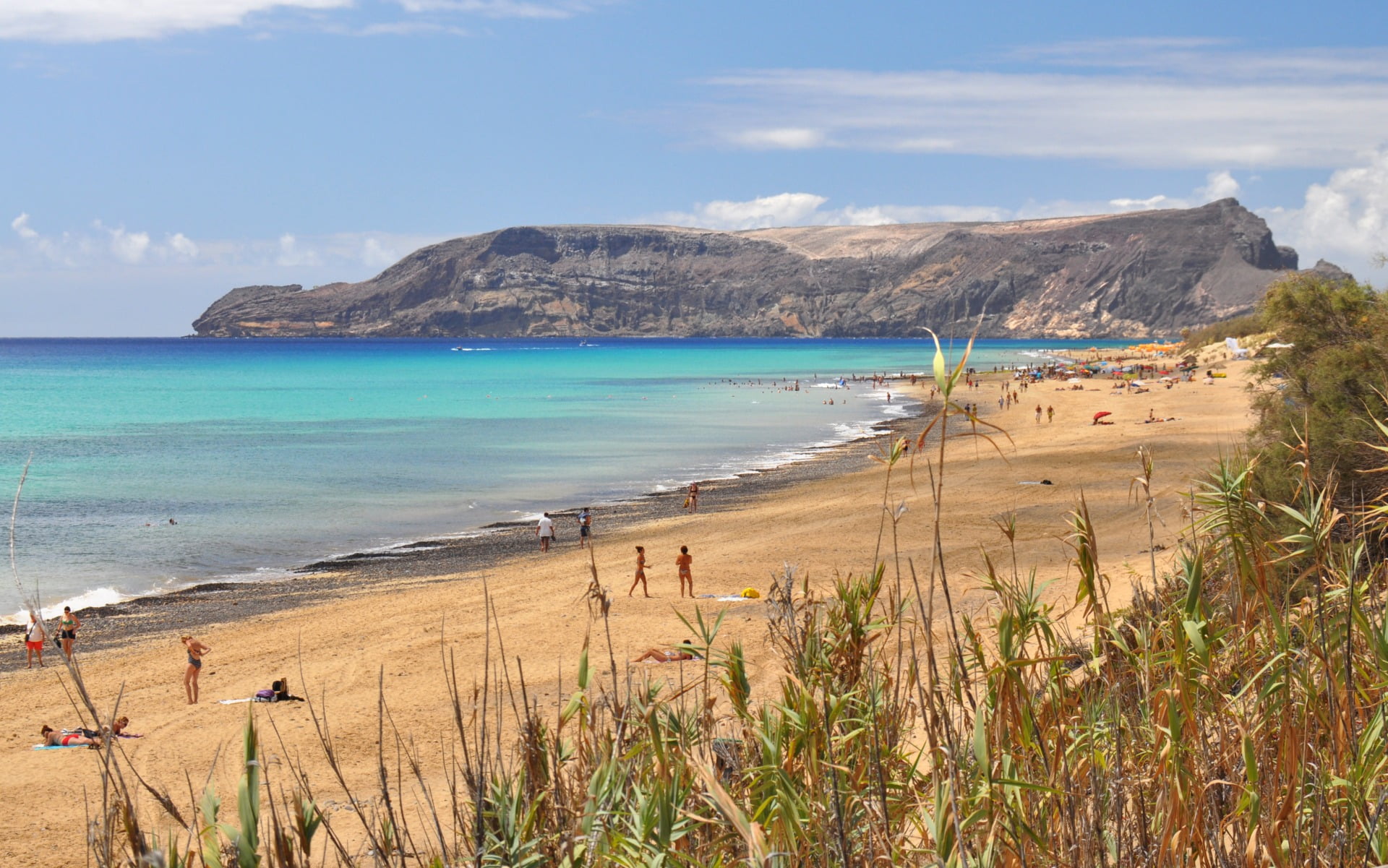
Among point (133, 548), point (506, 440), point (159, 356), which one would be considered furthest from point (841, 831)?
point (159, 356)

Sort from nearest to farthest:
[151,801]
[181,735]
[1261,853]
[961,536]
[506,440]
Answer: [1261,853]
[151,801]
[181,735]
[961,536]
[506,440]

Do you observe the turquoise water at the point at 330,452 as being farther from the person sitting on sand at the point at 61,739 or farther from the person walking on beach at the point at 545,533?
the person sitting on sand at the point at 61,739

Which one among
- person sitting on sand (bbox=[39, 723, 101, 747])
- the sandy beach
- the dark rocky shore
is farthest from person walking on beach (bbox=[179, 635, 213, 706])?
the dark rocky shore

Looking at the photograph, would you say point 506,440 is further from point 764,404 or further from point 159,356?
point 159,356

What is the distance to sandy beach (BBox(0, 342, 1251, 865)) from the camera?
945cm

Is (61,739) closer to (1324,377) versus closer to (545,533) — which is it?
→ (545,533)

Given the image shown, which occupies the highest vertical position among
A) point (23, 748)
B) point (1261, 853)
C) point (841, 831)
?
point (841, 831)

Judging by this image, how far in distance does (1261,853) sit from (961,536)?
51.5 feet

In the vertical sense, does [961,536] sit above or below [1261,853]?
below

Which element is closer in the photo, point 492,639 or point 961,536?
point 492,639

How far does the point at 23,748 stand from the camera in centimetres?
1043

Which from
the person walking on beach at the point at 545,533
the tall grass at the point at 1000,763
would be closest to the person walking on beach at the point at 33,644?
the person walking on beach at the point at 545,533

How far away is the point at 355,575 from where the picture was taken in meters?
19.0

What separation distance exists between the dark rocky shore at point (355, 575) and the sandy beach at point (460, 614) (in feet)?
0.23
